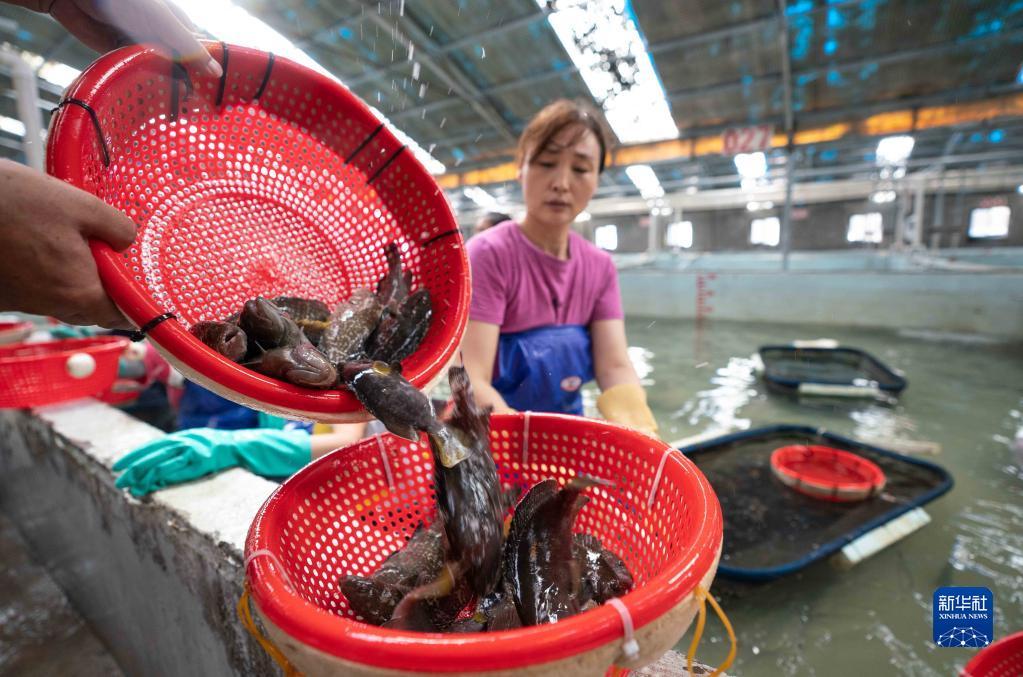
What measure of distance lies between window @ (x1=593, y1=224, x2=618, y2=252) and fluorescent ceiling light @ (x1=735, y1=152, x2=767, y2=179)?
27.0ft

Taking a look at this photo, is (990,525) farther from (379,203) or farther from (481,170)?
(481,170)

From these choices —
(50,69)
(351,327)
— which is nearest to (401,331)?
(351,327)

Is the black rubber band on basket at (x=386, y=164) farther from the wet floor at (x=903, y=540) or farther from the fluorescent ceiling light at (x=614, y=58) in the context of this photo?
the fluorescent ceiling light at (x=614, y=58)

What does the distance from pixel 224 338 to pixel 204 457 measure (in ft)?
3.44

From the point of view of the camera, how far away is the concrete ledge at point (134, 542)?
136 cm

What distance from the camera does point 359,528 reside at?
4.03ft

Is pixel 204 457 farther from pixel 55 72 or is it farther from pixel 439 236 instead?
pixel 55 72

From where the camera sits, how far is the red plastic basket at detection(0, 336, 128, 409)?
8.17ft

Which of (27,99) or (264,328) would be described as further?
(27,99)

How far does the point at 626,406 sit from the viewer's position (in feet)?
6.79

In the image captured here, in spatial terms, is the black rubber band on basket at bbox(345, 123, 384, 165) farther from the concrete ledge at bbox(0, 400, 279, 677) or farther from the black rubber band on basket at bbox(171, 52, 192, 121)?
the concrete ledge at bbox(0, 400, 279, 677)

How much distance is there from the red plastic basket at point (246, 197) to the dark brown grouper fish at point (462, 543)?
0.23m

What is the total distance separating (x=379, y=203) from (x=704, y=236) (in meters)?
23.3

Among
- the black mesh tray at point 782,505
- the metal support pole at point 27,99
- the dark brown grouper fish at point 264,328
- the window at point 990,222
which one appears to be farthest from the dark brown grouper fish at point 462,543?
the window at point 990,222
